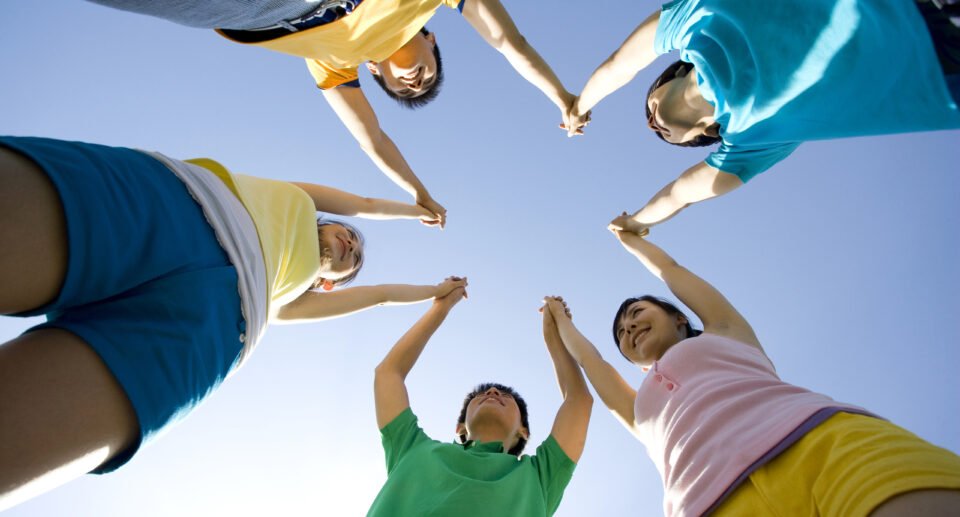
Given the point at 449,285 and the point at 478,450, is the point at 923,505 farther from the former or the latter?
the point at 449,285

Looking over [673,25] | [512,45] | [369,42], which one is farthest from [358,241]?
[673,25]

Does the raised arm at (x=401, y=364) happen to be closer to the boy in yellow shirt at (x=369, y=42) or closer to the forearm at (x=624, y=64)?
the boy in yellow shirt at (x=369, y=42)

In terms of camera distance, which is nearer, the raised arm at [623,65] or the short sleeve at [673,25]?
the short sleeve at [673,25]

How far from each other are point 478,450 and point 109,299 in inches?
82.3

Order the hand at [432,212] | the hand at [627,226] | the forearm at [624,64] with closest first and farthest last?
the forearm at [624,64] → the hand at [627,226] → the hand at [432,212]

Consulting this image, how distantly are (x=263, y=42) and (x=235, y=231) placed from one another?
2.37 ft

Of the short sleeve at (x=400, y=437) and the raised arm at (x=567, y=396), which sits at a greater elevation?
the raised arm at (x=567, y=396)

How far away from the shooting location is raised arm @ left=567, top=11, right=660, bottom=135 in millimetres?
2273

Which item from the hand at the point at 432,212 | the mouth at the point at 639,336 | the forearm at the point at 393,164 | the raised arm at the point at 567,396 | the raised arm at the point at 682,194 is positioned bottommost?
the raised arm at the point at 567,396

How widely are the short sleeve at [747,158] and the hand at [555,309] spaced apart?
174 centimetres

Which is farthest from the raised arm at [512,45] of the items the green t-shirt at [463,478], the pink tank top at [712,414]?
the green t-shirt at [463,478]

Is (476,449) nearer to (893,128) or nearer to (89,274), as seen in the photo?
(89,274)

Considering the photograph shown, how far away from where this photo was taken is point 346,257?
8.61ft

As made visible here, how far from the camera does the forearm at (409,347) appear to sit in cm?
321
